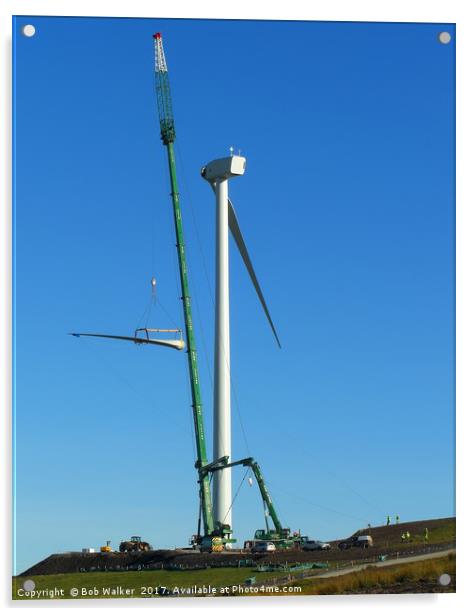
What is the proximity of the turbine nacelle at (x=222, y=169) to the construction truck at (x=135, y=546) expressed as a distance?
10.8 metres

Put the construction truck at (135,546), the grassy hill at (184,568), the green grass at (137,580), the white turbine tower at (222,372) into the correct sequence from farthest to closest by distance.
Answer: the white turbine tower at (222,372) < the construction truck at (135,546) < the grassy hill at (184,568) < the green grass at (137,580)

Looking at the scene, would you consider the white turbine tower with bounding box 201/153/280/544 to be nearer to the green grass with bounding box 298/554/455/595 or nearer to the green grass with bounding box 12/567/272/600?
the green grass with bounding box 12/567/272/600

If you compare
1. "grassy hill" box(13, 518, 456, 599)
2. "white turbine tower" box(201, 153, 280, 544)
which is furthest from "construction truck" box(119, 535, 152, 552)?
"white turbine tower" box(201, 153, 280, 544)

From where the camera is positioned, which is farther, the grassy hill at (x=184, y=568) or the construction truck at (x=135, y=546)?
the construction truck at (x=135, y=546)

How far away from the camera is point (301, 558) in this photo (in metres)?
33.7

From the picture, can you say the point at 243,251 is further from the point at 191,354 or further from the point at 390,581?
the point at 390,581

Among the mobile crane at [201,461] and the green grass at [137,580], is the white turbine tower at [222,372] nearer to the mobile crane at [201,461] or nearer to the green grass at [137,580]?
the mobile crane at [201,461]

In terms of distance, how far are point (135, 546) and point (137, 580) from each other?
7.90 metres

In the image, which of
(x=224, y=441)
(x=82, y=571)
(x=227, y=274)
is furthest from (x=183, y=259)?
(x=82, y=571)

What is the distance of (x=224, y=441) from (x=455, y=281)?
19778 mm

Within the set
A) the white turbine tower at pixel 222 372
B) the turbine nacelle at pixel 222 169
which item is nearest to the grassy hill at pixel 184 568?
the white turbine tower at pixel 222 372

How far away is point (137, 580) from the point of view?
28.0m

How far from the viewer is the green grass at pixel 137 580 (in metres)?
25.7
